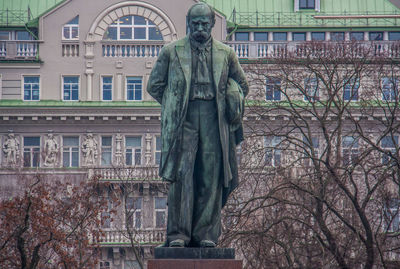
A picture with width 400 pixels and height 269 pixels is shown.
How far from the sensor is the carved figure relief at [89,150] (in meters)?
81.9

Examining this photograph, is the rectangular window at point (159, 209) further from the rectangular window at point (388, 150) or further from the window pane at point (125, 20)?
the rectangular window at point (388, 150)

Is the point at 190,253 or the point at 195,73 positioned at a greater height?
the point at 195,73

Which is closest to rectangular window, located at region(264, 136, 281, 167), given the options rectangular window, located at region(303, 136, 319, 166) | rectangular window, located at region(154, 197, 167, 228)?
rectangular window, located at region(303, 136, 319, 166)

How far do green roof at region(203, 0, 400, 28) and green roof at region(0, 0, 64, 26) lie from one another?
32.5 ft

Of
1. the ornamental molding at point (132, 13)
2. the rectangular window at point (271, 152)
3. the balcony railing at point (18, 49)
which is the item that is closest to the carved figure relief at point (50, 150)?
the balcony railing at point (18, 49)

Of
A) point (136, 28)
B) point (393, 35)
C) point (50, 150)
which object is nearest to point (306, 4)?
point (393, 35)

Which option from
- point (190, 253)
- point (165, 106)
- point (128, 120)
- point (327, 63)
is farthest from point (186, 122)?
point (128, 120)

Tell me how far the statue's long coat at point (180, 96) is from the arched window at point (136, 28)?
6095cm

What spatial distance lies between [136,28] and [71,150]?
7.90 metres

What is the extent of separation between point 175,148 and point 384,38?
210ft

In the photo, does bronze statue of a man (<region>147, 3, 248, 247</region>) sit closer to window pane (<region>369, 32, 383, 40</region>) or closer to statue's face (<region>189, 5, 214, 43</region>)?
statue's face (<region>189, 5, 214, 43</region>)

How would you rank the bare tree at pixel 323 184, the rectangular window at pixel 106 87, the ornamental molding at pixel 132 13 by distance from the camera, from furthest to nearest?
the rectangular window at pixel 106 87
the ornamental molding at pixel 132 13
the bare tree at pixel 323 184

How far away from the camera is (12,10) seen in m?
84.8

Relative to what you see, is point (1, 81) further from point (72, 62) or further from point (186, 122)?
point (186, 122)
